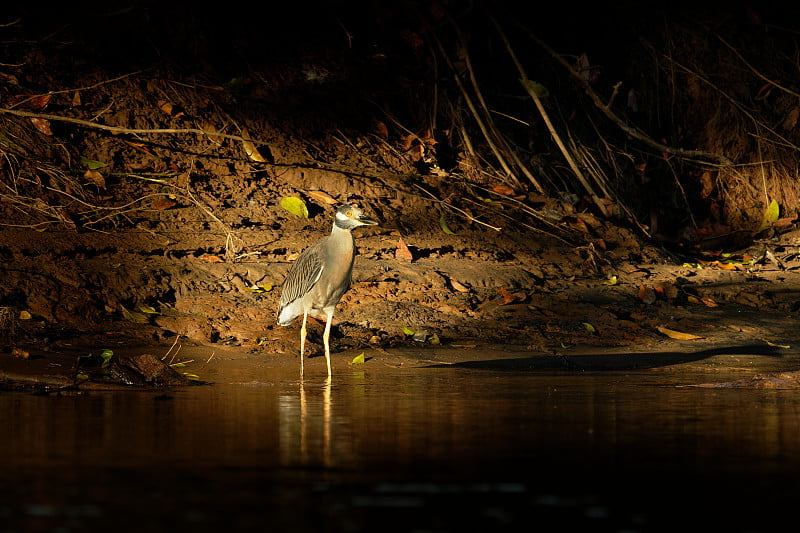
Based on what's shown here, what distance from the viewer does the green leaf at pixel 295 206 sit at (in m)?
11.2

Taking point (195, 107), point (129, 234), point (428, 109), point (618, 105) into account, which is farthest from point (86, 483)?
point (618, 105)

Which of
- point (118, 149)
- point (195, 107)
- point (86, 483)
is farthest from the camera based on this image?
point (195, 107)

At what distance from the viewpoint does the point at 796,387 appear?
A: 6.30 metres

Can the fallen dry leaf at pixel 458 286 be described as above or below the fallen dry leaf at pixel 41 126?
below

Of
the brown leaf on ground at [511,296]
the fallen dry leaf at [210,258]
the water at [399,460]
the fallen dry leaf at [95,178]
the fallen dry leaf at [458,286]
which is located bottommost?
the water at [399,460]

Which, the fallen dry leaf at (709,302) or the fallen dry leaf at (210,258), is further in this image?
the fallen dry leaf at (709,302)

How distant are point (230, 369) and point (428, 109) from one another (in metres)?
6.81

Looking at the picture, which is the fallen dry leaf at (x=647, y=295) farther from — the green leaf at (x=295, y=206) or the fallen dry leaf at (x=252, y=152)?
the fallen dry leaf at (x=252, y=152)

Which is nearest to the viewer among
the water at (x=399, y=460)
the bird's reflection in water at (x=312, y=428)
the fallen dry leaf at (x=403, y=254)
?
the water at (x=399, y=460)

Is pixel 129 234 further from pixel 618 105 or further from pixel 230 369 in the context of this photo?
pixel 618 105

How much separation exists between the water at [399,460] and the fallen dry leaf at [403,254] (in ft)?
14.7

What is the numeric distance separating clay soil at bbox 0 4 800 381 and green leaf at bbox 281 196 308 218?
95 millimetres

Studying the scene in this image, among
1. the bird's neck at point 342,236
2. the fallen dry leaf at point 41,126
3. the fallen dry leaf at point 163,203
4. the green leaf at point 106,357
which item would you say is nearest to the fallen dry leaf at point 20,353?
the green leaf at point 106,357

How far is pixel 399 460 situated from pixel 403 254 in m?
7.04
